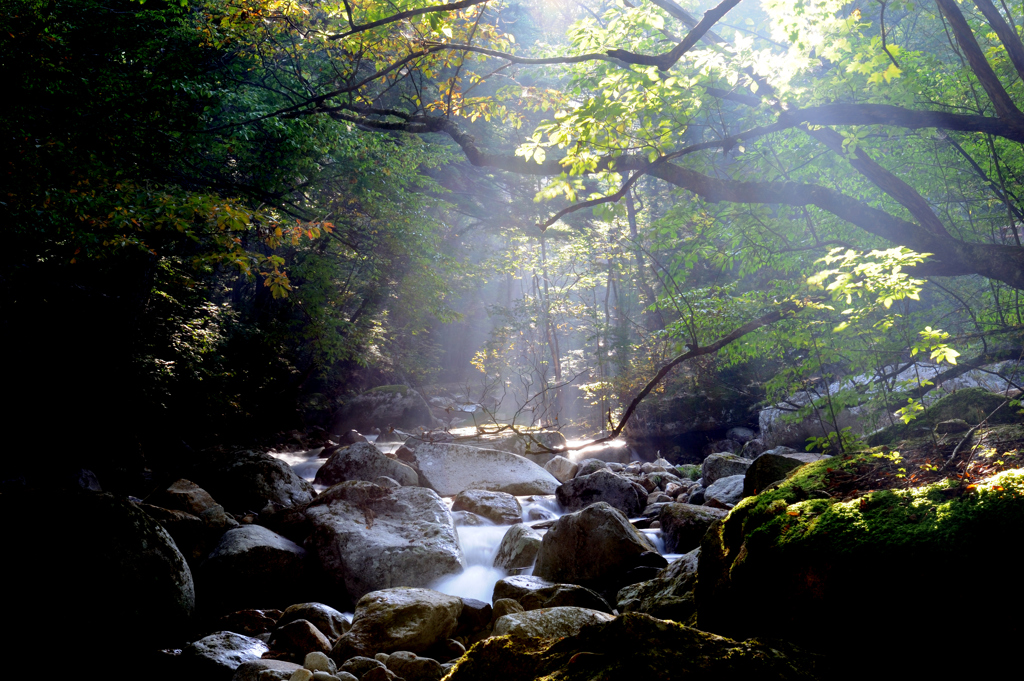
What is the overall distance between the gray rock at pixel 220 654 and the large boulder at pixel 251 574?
117 cm

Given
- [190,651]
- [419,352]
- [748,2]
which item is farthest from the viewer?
[419,352]

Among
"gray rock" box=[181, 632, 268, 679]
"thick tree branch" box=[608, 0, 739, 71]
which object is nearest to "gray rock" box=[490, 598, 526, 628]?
"gray rock" box=[181, 632, 268, 679]

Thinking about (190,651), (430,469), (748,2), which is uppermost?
(748,2)

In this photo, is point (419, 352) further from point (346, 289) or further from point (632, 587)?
point (632, 587)

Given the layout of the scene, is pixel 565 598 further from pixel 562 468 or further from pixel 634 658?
pixel 562 468

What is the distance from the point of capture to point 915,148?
7.30 m

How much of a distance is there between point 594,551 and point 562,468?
6.55m

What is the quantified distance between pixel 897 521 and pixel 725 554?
1043mm

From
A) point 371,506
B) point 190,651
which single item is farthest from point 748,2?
point 190,651

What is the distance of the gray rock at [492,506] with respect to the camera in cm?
898

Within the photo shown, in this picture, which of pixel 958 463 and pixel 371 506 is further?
pixel 371 506

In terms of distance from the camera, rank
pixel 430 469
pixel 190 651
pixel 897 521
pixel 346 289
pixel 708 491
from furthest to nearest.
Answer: pixel 346 289 → pixel 430 469 → pixel 708 491 → pixel 190 651 → pixel 897 521

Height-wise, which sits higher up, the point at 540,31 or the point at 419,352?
the point at 540,31

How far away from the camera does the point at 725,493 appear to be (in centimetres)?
877
